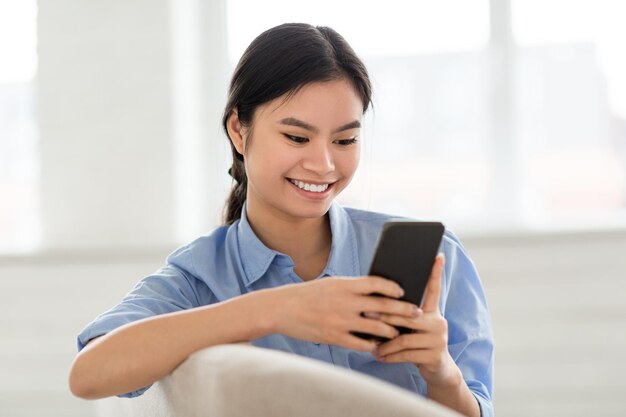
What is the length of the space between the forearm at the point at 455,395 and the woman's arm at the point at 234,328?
0.73ft

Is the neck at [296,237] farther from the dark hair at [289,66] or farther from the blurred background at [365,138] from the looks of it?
the blurred background at [365,138]

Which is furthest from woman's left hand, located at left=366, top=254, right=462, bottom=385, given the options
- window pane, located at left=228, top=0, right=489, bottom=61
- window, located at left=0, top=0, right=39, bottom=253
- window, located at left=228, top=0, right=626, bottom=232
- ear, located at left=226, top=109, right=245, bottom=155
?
window, located at left=0, top=0, right=39, bottom=253

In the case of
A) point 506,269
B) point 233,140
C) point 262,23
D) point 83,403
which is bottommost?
point 83,403

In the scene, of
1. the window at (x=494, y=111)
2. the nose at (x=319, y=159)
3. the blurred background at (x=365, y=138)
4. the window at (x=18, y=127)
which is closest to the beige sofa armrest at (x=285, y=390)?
the nose at (x=319, y=159)

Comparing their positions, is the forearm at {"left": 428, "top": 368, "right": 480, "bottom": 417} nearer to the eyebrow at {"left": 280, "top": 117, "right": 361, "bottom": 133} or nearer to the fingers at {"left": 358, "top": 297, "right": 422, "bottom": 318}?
the fingers at {"left": 358, "top": 297, "right": 422, "bottom": 318}

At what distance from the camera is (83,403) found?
3572 millimetres

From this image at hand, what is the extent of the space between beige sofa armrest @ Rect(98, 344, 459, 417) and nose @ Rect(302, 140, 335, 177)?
0.55m

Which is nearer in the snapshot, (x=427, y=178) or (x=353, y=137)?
(x=353, y=137)

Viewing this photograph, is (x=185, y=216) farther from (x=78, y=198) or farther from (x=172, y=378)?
(x=172, y=378)

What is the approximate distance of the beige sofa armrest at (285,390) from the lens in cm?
99

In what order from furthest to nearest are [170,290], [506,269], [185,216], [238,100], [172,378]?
1. [185,216]
2. [506,269]
3. [238,100]
4. [170,290]
5. [172,378]

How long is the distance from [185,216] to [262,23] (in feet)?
2.86

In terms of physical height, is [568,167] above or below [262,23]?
below

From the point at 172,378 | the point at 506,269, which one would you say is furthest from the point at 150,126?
the point at 172,378
